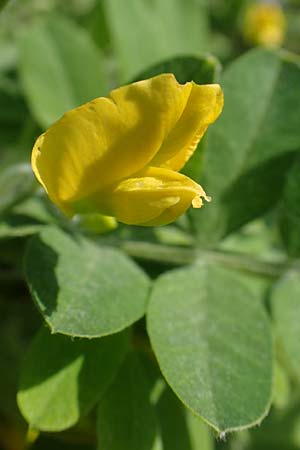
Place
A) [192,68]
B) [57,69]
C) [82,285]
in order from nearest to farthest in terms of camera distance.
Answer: [82,285], [192,68], [57,69]

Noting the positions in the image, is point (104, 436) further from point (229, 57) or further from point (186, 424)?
point (229, 57)

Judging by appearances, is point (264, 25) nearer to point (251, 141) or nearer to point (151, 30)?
point (151, 30)

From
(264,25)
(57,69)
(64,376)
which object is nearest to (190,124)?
(64,376)

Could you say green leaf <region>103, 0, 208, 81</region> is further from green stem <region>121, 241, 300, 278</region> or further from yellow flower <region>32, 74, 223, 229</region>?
yellow flower <region>32, 74, 223, 229</region>

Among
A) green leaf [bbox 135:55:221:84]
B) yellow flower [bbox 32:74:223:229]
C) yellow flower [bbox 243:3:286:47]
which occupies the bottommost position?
yellow flower [bbox 243:3:286:47]

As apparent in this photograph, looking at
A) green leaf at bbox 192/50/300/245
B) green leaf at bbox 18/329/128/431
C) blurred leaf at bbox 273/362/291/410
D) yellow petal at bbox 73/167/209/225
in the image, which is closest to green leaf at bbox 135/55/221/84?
green leaf at bbox 192/50/300/245

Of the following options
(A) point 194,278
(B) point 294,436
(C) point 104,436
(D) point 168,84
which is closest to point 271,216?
(B) point 294,436
